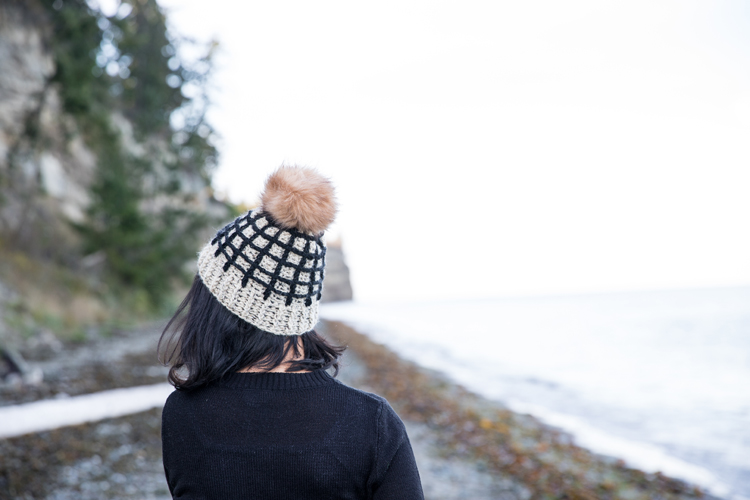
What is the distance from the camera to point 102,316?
13.5m

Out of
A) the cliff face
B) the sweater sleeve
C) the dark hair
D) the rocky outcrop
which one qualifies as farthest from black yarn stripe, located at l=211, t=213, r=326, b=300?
the rocky outcrop

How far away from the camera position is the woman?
128cm

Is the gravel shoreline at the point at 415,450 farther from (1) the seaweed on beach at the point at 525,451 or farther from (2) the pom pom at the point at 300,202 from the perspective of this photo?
(2) the pom pom at the point at 300,202

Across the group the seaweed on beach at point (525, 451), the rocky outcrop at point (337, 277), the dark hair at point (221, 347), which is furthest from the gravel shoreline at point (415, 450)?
the rocky outcrop at point (337, 277)

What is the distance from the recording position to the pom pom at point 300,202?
1396mm

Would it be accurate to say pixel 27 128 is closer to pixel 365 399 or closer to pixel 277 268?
pixel 277 268

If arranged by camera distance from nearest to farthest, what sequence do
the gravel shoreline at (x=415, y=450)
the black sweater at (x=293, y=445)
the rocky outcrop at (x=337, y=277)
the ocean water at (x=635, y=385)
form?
the black sweater at (x=293, y=445) → the gravel shoreline at (x=415, y=450) → the ocean water at (x=635, y=385) → the rocky outcrop at (x=337, y=277)

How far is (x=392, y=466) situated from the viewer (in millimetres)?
1317

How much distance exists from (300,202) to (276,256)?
18 centimetres

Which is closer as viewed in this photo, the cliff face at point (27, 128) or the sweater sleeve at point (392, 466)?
the sweater sleeve at point (392, 466)

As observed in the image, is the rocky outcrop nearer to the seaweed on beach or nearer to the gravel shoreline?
the seaweed on beach

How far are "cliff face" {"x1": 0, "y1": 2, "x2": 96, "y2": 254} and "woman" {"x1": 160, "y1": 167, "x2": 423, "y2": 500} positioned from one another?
38.7 feet

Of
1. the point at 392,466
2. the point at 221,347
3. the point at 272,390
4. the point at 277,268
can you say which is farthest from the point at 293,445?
the point at 277,268

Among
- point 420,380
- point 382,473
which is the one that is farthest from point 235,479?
point 420,380
